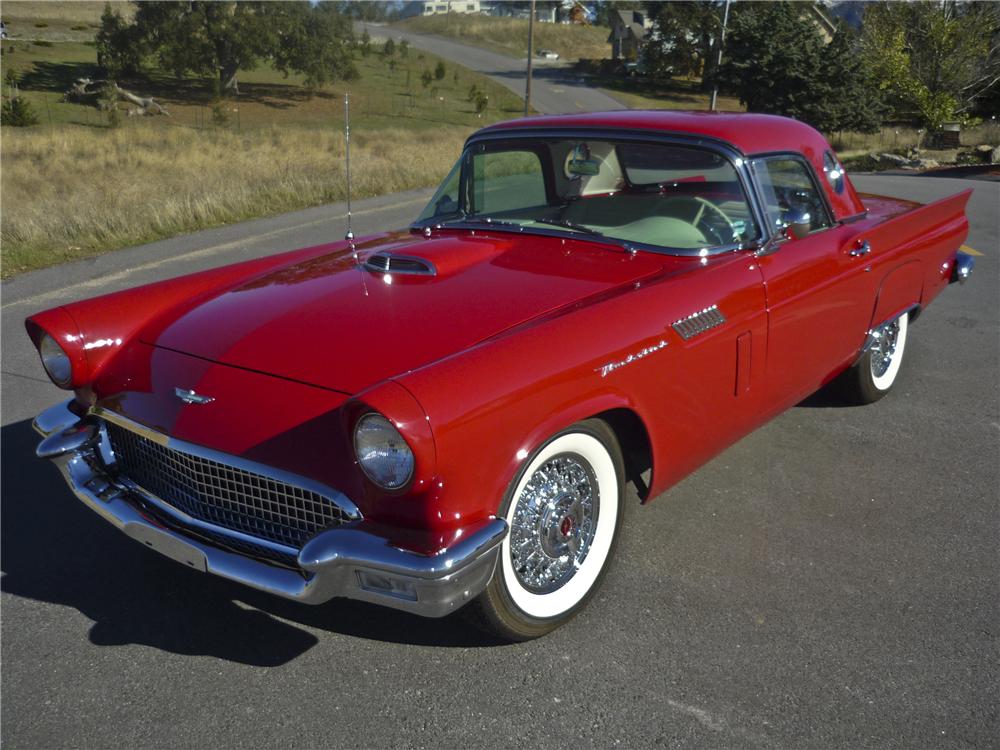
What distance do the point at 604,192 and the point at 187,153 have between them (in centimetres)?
2150

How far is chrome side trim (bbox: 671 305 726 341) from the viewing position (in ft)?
10.1

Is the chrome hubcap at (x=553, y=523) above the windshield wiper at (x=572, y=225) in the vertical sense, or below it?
below

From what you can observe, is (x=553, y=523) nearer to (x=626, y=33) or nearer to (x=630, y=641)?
(x=630, y=641)

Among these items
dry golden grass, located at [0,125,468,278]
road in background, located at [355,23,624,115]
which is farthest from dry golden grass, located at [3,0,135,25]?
dry golden grass, located at [0,125,468,278]

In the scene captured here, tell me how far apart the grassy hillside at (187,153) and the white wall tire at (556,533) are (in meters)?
7.90

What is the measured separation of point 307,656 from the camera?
2.73 meters

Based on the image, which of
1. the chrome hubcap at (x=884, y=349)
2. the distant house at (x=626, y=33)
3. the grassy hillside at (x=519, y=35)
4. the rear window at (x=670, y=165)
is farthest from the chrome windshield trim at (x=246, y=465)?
the grassy hillside at (x=519, y=35)

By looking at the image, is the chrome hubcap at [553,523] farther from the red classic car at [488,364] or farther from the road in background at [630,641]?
the road in background at [630,641]

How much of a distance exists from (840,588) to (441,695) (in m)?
1.47

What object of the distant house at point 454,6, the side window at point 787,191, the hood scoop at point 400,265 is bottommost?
the hood scoop at point 400,265

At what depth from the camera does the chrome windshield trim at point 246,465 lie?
8.01ft

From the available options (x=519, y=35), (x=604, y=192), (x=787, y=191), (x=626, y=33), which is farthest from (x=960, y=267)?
(x=519, y=35)

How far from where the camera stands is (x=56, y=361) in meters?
3.21

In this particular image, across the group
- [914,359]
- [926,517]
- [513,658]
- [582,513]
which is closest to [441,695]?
[513,658]
